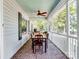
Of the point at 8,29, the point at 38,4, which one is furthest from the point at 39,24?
the point at 8,29

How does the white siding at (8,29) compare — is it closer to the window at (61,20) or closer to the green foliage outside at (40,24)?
the window at (61,20)

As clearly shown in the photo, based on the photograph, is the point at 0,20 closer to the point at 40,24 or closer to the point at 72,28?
the point at 72,28

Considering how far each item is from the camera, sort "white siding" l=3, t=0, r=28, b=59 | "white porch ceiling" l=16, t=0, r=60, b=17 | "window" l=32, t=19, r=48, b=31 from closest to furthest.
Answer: "white siding" l=3, t=0, r=28, b=59 < "white porch ceiling" l=16, t=0, r=60, b=17 < "window" l=32, t=19, r=48, b=31

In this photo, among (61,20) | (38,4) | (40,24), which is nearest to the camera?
(61,20)

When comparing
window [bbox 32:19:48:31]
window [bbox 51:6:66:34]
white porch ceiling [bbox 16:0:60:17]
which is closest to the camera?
window [bbox 51:6:66:34]

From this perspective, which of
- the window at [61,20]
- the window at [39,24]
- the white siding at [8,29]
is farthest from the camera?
the window at [39,24]

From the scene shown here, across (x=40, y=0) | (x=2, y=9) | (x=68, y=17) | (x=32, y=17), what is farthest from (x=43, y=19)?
(x=2, y=9)

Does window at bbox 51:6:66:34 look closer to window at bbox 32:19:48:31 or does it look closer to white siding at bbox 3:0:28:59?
white siding at bbox 3:0:28:59

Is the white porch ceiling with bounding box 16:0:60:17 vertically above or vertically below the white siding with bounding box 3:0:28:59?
above

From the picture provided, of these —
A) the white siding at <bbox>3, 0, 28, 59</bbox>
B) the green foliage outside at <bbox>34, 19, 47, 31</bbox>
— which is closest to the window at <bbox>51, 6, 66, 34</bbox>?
the white siding at <bbox>3, 0, 28, 59</bbox>

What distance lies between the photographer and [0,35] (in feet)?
12.8

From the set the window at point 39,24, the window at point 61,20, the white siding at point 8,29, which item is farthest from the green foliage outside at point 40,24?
the white siding at point 8,29

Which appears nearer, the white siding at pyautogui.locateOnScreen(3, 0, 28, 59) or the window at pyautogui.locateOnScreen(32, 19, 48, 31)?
the white siding at pyautogui.locateOnScreen(3, 0, 28, 59)

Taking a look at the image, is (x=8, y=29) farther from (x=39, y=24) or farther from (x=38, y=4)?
(x=39, y=24)
